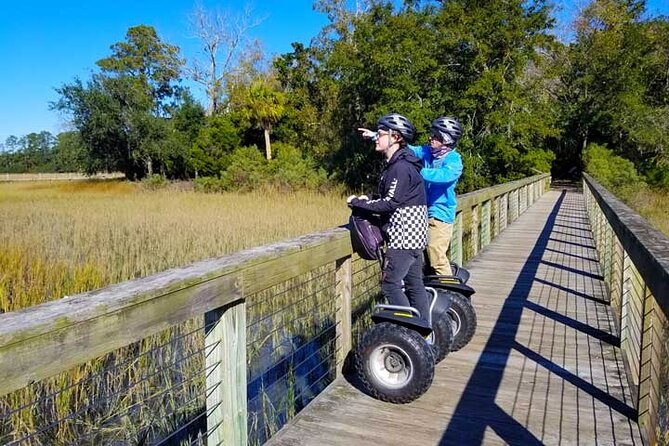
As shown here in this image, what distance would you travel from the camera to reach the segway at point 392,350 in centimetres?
311

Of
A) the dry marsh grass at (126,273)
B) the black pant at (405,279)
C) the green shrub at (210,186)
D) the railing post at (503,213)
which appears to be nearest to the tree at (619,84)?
the green shrub at (210,186)

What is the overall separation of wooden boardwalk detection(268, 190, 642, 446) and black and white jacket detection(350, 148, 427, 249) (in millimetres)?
940

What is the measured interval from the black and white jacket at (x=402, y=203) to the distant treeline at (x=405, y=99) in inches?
854

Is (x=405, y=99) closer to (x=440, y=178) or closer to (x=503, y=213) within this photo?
(x=503, y=213)

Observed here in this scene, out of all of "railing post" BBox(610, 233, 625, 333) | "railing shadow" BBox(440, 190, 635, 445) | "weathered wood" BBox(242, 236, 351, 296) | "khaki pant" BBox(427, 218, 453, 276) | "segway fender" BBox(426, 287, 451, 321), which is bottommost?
"railing shadow" BBox(440, 190, 635, 445)

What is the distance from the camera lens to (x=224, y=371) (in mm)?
2322

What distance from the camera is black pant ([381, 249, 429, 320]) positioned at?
319 cm

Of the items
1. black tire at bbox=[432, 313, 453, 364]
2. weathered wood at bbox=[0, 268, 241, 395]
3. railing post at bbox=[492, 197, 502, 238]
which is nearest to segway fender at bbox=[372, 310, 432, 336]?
black tire at bbox=[432, 313, 453, 364]

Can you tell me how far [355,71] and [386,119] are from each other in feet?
82.1

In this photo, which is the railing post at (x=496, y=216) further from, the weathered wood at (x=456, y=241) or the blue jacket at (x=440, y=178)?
the blue jacket at (x=440, y=178)

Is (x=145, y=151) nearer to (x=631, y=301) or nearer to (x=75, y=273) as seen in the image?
(x=75, y=273)

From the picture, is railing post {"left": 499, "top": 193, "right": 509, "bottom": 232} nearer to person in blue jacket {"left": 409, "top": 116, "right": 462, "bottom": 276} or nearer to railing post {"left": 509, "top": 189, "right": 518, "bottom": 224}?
railing post {"left": 509, "top": 189, "right": 518, "bottom": 224}

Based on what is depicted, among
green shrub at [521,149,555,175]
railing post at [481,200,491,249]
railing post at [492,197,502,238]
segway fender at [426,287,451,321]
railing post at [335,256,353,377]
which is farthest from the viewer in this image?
green shrub at [521,149,555,175]

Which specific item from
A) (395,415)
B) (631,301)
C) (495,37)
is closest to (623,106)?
(495,37)
